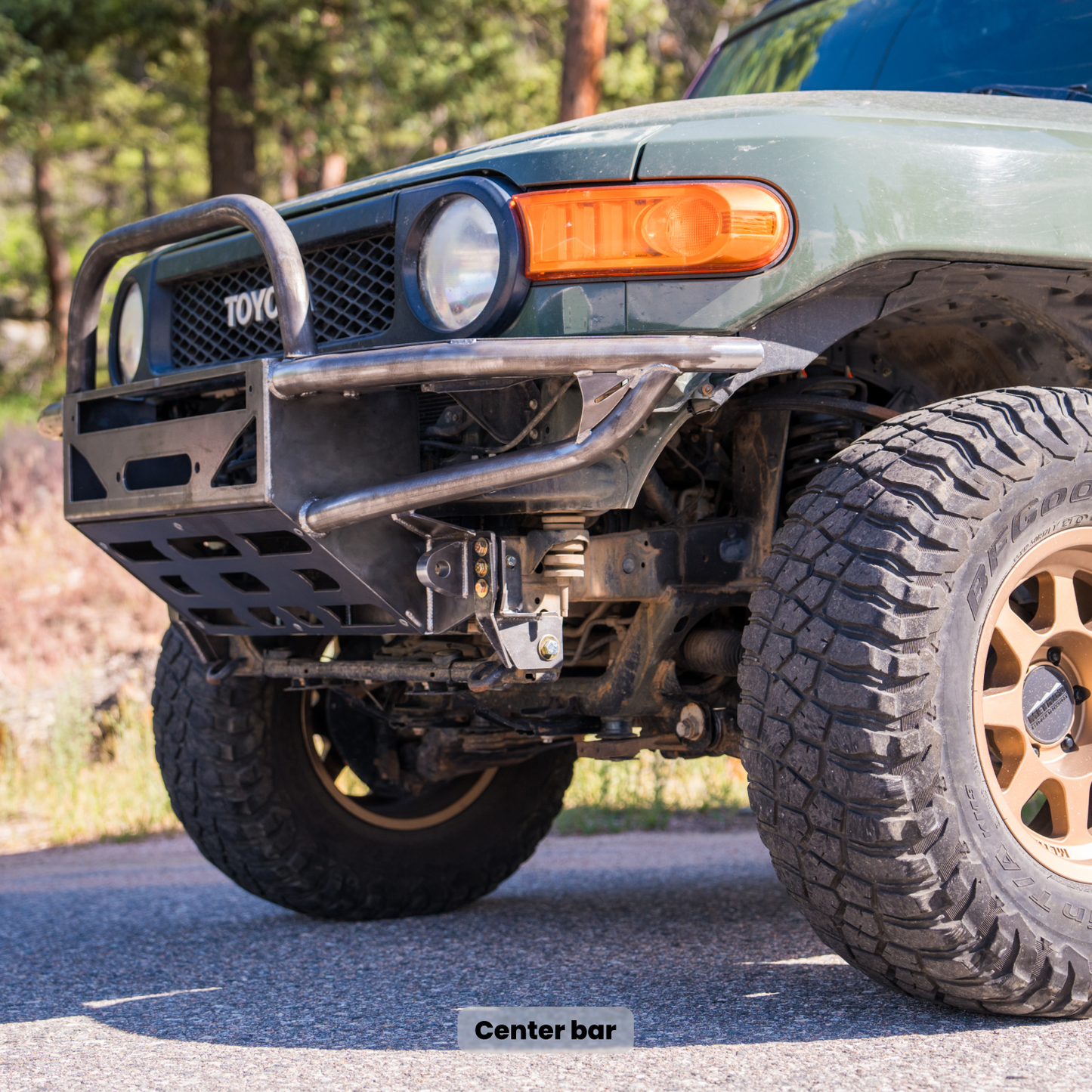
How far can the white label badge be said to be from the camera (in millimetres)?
2402

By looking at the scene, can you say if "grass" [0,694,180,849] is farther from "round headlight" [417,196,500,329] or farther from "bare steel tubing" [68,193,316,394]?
"round headlight" [417,196,500,329]

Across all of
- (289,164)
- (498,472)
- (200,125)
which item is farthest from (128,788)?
(200,125)

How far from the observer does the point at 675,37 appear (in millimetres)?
16000

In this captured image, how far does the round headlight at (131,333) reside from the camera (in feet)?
10.8

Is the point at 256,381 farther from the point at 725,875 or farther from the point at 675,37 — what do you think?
the point at 675,37

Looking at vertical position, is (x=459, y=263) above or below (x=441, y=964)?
above

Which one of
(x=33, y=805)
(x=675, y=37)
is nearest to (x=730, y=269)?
(x=33, y=805)

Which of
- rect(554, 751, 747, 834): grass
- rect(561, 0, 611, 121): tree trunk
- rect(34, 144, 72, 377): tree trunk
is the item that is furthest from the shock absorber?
rect(34, 144, 72, 377): tree trunk

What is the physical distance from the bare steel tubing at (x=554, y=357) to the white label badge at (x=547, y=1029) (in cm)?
118

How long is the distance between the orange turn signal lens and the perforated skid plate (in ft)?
2.36

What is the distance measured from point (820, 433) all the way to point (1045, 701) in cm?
75

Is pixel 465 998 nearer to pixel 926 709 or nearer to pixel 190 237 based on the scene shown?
pixel 926 709

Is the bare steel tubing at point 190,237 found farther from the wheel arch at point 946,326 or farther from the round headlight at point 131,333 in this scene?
the wheel arch at point 946,326

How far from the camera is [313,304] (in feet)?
9.46
